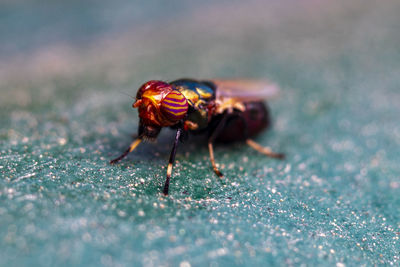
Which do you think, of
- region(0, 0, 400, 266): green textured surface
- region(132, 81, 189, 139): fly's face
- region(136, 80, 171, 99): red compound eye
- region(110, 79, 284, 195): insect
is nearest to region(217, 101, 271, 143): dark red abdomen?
region(110, 79, 284, 195): insect

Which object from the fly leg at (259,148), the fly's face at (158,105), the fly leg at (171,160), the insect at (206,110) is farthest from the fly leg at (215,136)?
the fly's face at (158,105)

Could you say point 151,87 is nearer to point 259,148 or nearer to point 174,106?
point 174,106

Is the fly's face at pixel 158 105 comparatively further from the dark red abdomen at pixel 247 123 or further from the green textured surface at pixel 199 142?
the dark red abdomen at pixel 247 123

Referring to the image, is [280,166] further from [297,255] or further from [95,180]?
[95,180]

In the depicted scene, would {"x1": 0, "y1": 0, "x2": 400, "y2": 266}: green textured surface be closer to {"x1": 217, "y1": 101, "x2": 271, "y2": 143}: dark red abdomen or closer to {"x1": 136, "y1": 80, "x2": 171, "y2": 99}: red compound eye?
{"x1": 217, "y1": 101, "x2": 271, "y2": 143}: dark red abdomen

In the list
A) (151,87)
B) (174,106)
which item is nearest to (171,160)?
(174,106)
